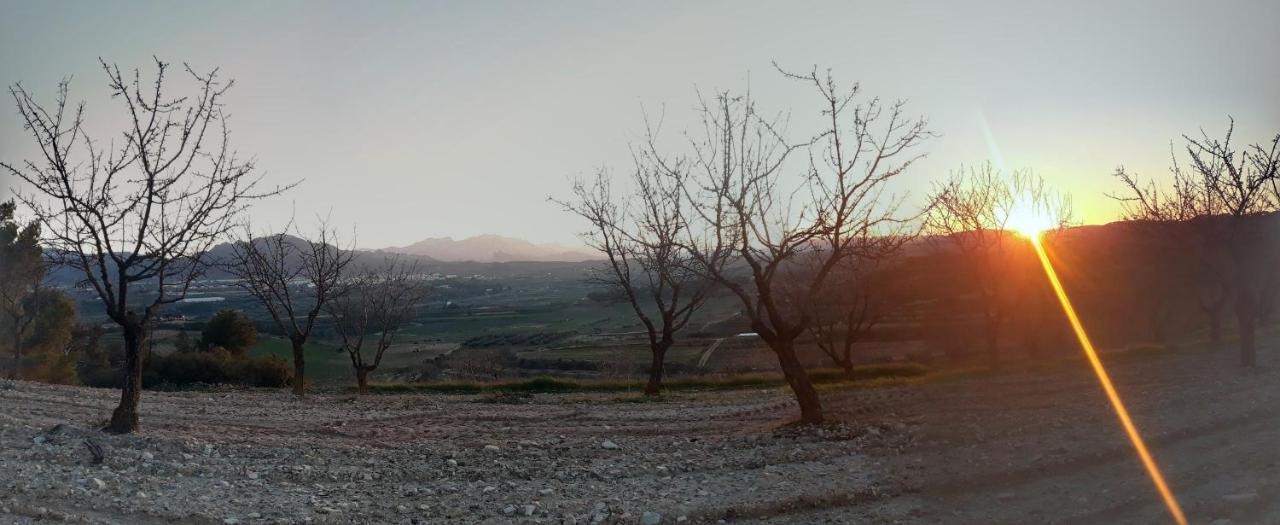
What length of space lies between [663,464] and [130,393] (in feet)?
24.7

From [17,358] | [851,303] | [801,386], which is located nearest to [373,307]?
[17,358]

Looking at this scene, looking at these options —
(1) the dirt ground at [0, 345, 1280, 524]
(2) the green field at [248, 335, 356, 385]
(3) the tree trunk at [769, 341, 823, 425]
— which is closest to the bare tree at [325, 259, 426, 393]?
(1) the dirt ground at [0, 345, 1280, 524]

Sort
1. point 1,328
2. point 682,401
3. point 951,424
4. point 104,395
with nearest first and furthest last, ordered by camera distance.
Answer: point 951,424
point 104,395
point 682,401
point 1,328

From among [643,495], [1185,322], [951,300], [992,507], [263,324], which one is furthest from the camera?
[263,324]

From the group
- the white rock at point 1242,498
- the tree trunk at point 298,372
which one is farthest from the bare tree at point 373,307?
the white rock at point 1242,498

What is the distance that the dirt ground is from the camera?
783 centimetres

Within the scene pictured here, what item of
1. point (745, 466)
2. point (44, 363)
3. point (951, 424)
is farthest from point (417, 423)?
point (44, 363)

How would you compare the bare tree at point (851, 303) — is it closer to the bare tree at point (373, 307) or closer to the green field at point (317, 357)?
the bare tree at point (373, 307)

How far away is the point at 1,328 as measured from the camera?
31.5 metres

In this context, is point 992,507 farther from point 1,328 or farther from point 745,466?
point 1,328

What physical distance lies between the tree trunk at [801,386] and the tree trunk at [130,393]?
30.6 feet

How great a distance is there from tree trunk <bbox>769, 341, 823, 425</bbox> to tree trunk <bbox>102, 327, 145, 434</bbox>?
9313mm

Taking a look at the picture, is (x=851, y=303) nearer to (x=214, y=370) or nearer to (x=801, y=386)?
(x=801, y=386)

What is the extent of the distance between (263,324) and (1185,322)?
244 ft
